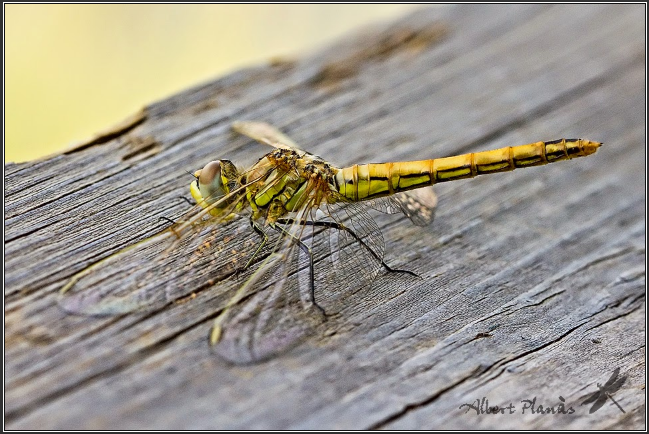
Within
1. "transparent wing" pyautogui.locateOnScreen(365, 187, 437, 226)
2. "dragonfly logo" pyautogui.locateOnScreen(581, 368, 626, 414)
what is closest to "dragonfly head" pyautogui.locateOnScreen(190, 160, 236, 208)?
"transparent wing" pyautogui.locateOnScreen(365, 187, 437, 226)

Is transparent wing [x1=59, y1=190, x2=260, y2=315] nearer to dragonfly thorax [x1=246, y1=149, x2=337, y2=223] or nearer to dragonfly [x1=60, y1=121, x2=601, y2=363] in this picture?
dragonfly [x1=60, y1=121, x2=601, y2=363]

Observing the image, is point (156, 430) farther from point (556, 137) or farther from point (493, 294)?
point (556, 137)

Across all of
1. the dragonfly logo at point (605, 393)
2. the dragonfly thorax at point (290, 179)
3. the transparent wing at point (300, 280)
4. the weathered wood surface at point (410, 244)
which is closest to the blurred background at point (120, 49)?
the weathered wood surface at point (410, 244)

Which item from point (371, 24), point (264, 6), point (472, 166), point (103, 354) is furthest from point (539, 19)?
point (264, 6)

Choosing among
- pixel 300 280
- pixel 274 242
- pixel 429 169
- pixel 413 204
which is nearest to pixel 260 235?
pixel 274 242

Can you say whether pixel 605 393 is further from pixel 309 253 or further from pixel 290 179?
pixel 290 179

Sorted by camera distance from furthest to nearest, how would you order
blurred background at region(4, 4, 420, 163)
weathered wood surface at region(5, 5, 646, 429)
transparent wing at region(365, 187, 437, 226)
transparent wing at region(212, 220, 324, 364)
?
blurred background at region(4, 4, 420, 163), transparent wing at region(365, 187, 437, 226), transparent wing at region(212, 220, 324, 364), weathered wood surface at region(5, 5, 646, 429)
